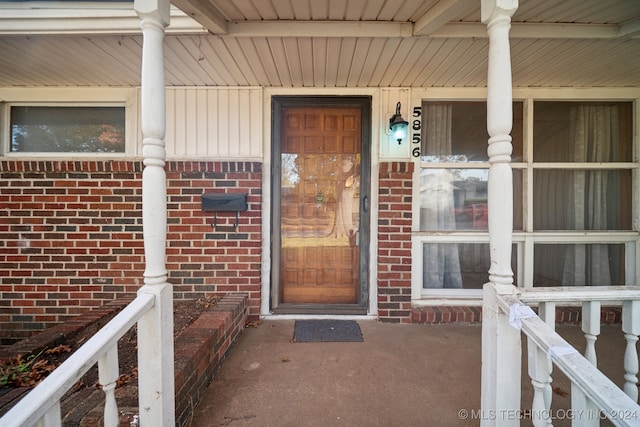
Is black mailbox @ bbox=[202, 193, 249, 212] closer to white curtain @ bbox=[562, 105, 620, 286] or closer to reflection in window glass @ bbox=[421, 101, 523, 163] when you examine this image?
reflection in window glass @ bbox=[421, 101, 523, 163]

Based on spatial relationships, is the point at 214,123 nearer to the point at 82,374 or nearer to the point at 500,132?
the point at 82,374

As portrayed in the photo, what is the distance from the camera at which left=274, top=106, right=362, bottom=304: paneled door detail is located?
9.28ft

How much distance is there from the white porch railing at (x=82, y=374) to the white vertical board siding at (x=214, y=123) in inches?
68.6

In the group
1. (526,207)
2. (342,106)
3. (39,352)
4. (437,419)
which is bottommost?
(437,419)

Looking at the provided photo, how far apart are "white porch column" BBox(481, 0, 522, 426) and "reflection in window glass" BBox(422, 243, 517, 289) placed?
1.49 m

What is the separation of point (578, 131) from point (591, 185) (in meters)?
0.58

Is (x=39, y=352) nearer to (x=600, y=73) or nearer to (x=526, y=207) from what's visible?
(x=526, y=207)

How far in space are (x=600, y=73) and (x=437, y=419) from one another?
3.24 m

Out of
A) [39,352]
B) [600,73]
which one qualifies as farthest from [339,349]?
[600,73]

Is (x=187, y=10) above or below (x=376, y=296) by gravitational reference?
above

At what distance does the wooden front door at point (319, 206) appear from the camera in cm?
283

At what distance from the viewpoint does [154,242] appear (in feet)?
4.50

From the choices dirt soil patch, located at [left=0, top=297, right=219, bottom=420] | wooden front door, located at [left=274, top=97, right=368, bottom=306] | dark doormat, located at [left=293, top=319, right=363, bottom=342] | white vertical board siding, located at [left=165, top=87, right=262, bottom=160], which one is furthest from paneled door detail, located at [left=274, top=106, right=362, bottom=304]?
dirt soil patch, located at [left=0, top=297, right=219, bottom=420]

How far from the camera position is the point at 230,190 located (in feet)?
8.96
